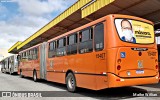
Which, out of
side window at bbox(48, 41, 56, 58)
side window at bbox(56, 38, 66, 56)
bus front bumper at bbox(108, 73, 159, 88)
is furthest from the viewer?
side window at bbox(48, 41, 56, 58)

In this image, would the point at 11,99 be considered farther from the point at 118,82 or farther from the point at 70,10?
the point at 70,10

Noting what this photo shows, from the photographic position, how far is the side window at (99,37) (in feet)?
29.2

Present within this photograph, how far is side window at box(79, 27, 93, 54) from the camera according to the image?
9672mm

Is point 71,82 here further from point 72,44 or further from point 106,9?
point 106,9

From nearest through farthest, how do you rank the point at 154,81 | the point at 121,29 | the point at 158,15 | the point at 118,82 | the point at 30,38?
the point at 118,82
the point at 121,29
the point at 154,81
the point at 158,15
the point at 30,38

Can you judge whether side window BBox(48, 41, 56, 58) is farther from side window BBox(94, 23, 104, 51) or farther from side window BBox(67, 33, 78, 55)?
side window BBox(94, 23, 104, 51)

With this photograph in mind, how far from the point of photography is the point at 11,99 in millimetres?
9484

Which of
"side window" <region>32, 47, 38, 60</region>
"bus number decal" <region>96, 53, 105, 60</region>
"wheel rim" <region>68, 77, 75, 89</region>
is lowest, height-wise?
"wheel rim" <region>68, 77, 75, 89</region>

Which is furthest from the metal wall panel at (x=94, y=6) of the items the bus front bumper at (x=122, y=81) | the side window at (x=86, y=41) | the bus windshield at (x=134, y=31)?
the bus front bumper at (x=122, y=81)

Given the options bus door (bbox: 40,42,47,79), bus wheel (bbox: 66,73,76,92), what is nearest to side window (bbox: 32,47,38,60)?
bus door (bbox: 40,42,47,79)

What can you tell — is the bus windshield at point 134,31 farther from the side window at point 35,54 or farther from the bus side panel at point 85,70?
the side window at point 35,54

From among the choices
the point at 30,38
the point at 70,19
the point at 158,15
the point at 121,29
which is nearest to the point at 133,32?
the point at 121,29

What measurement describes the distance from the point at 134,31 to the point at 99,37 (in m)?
1.31

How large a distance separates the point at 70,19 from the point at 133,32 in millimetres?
11664
